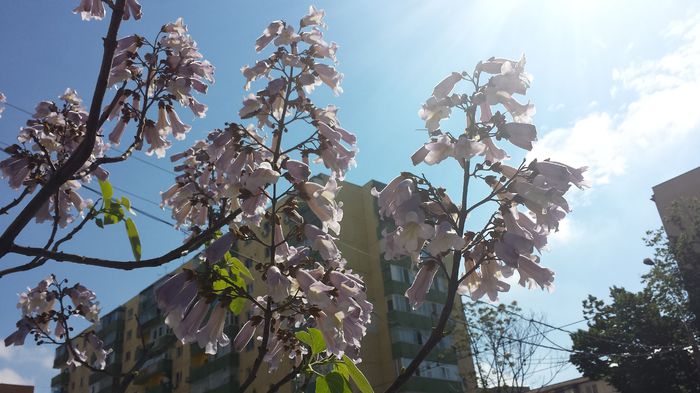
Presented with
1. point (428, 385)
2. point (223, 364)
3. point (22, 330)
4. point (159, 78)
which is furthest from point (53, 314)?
point (223, 364)

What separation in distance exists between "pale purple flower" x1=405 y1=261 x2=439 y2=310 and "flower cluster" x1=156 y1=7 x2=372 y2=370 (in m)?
0.25

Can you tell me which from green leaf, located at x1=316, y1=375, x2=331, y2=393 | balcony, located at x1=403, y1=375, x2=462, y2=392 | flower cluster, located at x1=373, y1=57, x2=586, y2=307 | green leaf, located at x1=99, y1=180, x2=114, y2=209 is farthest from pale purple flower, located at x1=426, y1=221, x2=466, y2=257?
balcony, located at x1=403, y1=375, x2=462, y2=392

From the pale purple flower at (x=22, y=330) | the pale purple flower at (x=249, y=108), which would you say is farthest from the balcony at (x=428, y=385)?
the pale purple flower at (x=249, y=108)

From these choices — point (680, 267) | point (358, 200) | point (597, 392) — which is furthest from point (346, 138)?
point (597, 392)

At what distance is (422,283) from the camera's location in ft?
5.87

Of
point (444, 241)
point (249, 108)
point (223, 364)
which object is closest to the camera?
point (444, 241)

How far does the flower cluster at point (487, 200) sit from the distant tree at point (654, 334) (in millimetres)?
26148

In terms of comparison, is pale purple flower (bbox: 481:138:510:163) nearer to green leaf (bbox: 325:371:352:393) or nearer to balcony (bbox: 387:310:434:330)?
green leaf (bbox: 325:371:352:393)

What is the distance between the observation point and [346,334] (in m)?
1.98

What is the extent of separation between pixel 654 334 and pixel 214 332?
30820 mm

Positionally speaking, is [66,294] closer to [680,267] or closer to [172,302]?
[172,302]

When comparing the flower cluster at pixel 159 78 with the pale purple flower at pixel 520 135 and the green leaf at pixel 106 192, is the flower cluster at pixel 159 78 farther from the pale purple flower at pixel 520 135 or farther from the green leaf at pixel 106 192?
the pale purple flower at pixel 520 135

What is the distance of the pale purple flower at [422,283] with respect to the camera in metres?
1.77

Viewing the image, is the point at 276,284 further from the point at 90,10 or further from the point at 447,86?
the point at 90,10
